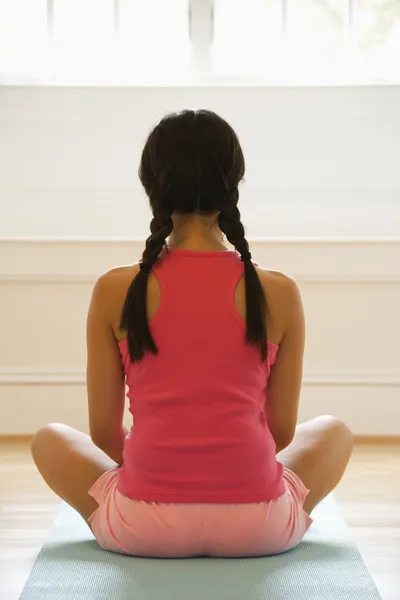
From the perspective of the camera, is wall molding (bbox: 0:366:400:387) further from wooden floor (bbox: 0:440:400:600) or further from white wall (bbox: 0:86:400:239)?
white wall (bbox: 0:86:400:239)

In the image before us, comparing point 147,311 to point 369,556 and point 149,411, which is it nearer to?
point 149,411

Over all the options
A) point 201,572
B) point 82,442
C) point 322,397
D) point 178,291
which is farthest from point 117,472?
point 322,397

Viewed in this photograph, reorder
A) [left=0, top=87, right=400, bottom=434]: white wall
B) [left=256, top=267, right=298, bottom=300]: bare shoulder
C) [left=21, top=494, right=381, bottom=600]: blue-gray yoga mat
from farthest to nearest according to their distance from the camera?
[left=0, top=87, right=400, bottom=434]: white wall, [left=256, top=267, right=298, bottom=300]: bare shoulder, [left=21, top=494, right=381, bottom=600]: blue-gray yoga mat

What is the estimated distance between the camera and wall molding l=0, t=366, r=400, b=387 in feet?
10.2

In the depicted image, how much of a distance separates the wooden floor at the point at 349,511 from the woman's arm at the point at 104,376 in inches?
11.7

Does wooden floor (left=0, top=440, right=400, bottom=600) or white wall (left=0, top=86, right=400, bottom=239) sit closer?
wooden floor (left=0, top=440, right=400, bottom=600)

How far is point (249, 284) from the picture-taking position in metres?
1.51

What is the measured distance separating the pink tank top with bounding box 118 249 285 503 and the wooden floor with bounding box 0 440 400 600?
33 cm

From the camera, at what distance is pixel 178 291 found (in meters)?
1.51

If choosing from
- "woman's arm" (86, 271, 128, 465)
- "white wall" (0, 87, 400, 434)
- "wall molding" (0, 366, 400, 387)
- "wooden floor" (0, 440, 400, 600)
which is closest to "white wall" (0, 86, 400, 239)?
"white wall" (0, 87, 400, 434)

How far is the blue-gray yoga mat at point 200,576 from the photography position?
141 centimetres

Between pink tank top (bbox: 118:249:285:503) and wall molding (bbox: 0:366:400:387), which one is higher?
pink tank top (bbox: 118:249:285:503)

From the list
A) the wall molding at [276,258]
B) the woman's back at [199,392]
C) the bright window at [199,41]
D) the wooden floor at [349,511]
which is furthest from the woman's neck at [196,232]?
the bright window at [199,41]

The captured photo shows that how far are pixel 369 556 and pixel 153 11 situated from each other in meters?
2.44
